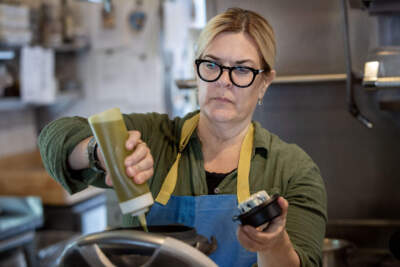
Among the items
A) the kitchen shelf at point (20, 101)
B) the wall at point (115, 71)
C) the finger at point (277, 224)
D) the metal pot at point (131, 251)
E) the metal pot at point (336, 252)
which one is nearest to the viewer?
the metal pot at point (131, 251)

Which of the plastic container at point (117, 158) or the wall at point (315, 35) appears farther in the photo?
the wall at point (315, 35)

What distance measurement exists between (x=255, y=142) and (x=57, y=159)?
0.53 meters

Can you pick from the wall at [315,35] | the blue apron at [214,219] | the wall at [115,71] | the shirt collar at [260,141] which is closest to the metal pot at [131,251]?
the blue apron at [214,219]

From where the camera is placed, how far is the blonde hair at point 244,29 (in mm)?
1233

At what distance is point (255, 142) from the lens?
1331 mm

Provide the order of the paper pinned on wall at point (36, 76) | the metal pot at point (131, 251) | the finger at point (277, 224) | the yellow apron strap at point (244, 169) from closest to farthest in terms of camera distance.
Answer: the metal pot at point (131, 251) < the finger at point (277, 224) < the yellow apron strap at point (244, 169) < the paper pinned on wall at point (36, 76)

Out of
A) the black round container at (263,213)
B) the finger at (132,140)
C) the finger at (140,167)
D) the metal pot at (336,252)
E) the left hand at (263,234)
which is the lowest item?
the metal pot at (336,252)

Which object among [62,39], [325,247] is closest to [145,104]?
[62,39]

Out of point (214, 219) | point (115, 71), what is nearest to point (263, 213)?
point (214, 219)

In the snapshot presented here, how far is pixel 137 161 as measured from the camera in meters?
0.97

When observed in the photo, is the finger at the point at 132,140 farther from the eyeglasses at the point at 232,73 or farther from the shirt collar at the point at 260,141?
the shirt collar at the point at 260,141

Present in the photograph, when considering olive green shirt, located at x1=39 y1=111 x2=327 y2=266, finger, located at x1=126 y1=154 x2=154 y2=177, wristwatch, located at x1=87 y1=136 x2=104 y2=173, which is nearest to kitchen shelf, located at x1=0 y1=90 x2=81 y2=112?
olive green shirt, located at x1=39 y1=111 x2=327 y2=266

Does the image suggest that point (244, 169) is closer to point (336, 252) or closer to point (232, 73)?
point (232, 73)

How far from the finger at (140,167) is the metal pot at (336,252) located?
2.62ft
